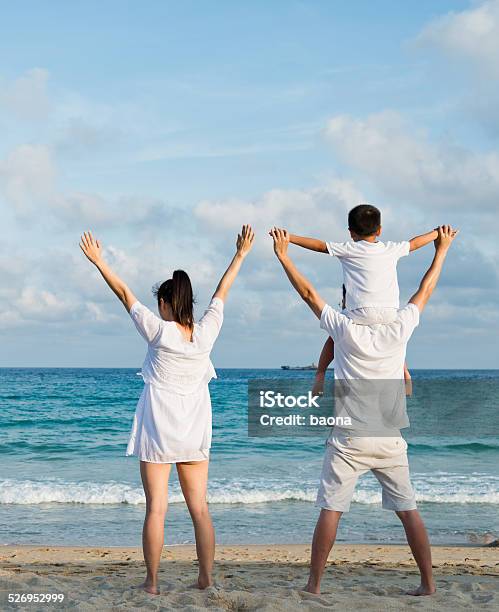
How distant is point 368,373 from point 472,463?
13065 millimetres

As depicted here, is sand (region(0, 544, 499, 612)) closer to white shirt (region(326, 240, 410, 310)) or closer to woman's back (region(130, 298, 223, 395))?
woman's back (region(130, 298, 223, 395))

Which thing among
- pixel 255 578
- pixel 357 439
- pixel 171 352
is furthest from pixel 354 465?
pixel 255 578

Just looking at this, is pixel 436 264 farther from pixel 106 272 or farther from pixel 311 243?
pixel 106 272

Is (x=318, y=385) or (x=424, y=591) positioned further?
(x=424, y=591)

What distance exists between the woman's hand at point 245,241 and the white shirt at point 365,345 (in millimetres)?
703

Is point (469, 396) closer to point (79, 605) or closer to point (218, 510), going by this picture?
point (218, 510)

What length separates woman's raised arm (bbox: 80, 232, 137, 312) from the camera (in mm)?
4324

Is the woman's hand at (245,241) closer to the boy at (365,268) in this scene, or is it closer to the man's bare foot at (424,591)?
the boy at (365,268)

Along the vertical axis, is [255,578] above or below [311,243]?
below

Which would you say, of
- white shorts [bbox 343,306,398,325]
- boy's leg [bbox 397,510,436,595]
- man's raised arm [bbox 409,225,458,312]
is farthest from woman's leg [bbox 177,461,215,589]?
man's raised arm [bbox 409,225,458,312]

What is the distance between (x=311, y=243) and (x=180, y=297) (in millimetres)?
847

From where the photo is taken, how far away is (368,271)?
162 inches

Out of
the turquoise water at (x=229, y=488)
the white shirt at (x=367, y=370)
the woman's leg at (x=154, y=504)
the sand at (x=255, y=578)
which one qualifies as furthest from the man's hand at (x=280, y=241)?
the turquoise water at (x=229, y=488)

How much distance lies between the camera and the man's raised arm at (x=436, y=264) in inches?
175
